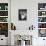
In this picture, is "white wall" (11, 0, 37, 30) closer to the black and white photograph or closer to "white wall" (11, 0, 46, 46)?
A: "white wall" (11, 0, 46, 46)

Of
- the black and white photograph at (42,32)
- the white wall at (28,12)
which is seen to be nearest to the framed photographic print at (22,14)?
the white wall at (28,12)

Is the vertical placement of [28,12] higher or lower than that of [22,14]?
higher

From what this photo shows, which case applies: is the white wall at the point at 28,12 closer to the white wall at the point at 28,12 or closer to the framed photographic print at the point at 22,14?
the white wall at the point at 28,12

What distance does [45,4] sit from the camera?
6.68 metres

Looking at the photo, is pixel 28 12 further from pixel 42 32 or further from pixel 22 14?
pixel 42 32

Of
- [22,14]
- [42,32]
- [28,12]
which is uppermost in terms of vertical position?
[28,12]

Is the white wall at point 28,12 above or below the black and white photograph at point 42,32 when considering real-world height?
above

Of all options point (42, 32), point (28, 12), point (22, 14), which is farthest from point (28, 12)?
point (42, 32)

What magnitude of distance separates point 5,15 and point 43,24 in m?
2.09

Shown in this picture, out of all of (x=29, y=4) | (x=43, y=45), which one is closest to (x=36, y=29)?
(x=43, y=45)

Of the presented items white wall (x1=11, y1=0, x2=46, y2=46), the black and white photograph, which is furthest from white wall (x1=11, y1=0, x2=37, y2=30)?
the black and white photograph

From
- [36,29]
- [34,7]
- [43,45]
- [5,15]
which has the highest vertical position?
[34,7]

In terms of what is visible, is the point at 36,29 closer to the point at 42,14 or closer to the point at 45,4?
the point at 42,14

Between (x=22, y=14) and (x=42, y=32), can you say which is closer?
(x=22, y=14)
